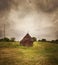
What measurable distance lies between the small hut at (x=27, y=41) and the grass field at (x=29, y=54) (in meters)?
0.26

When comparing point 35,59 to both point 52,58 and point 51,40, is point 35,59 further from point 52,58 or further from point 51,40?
point 51,40

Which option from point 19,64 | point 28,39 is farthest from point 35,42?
point 19,64

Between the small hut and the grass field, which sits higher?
the small hut

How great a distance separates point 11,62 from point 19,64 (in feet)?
1.48

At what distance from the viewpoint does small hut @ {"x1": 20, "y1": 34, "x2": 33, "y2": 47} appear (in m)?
12.9

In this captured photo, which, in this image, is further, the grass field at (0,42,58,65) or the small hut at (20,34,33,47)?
the small hut at (20,34,33,47)

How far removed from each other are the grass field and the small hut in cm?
26

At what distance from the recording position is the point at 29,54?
1208 cm

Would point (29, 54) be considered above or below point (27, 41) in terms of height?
below

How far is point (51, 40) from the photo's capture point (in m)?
13.2

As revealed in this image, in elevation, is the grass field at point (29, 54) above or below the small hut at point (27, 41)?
below

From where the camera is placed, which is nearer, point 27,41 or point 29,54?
point 29,54

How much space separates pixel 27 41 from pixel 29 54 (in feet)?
4.59

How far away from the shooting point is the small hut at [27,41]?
12941 millimetres
